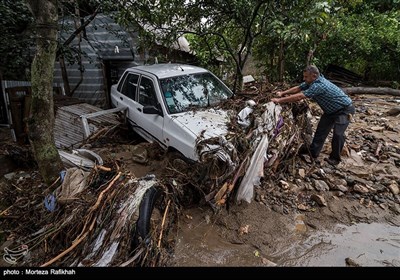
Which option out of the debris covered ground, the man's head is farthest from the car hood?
the man's head

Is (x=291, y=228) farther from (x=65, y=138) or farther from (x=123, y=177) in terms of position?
(x=65, y=138)

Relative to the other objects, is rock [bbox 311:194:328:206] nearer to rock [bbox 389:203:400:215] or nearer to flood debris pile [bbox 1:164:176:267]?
rock [bbox 389:203:400:215]

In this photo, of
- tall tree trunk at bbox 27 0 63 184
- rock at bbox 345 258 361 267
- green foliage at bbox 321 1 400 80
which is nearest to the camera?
rock at bbox 345 258 361 267

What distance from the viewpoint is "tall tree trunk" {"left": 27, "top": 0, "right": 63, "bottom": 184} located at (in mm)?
2957

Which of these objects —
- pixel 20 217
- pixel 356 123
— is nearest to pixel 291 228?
pixel 20 217

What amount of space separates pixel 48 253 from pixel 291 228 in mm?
2704

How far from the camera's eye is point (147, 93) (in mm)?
4820

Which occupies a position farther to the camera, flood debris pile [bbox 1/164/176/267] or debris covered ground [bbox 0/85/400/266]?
debris covered ground [bbox 0/85/400/266]

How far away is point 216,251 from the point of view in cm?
289

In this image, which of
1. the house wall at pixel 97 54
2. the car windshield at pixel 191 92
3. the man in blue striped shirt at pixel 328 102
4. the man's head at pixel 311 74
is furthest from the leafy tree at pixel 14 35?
the man's head at pixel 311 74

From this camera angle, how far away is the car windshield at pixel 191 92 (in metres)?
4.40

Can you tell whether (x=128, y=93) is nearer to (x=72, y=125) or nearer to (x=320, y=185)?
(x=72, y=125)

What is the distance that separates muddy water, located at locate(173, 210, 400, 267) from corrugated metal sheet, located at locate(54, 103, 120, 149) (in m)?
3.26

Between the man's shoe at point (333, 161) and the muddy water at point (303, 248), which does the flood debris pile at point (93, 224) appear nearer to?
the muddy water at point (303, 248)
